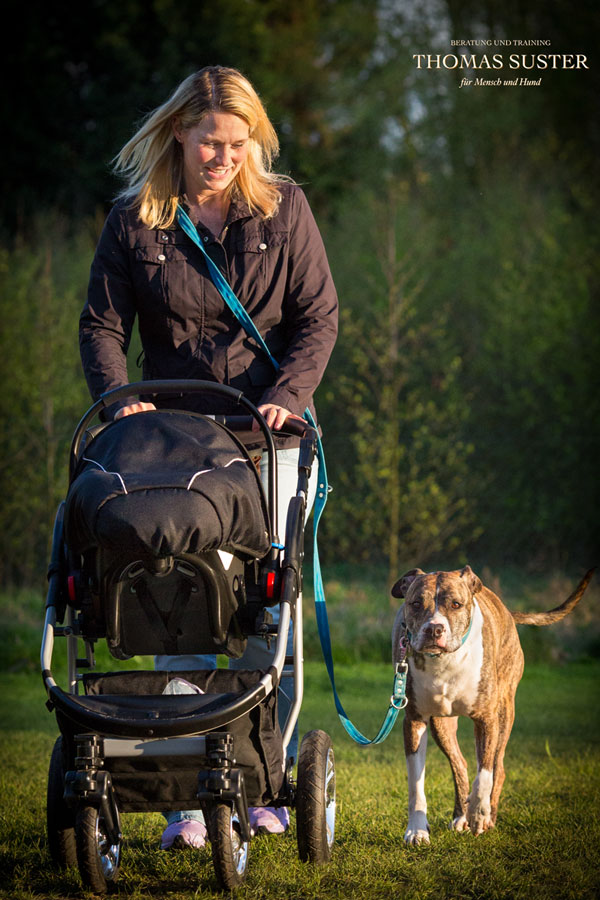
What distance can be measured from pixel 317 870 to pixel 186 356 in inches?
66.4

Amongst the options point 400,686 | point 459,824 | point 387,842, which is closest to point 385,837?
point 387,842

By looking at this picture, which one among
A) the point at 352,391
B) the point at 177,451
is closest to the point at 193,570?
the point at 177,451

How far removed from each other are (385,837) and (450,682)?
1.92ft

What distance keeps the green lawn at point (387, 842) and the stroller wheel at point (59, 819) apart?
53 millimetres

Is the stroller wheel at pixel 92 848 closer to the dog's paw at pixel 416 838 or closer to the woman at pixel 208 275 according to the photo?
the woman at pixel 208 275

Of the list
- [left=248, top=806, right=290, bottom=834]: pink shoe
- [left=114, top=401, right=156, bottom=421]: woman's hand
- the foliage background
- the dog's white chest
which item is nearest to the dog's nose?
the dog's white chest

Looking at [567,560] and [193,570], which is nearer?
[193,570]

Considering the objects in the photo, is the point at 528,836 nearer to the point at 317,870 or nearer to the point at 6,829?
the point at 317,870

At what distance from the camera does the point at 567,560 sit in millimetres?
13836

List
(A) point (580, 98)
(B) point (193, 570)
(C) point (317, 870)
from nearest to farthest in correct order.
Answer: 1. (B) point (193, 570)
2. (C) point (317, 870)
3. (A) point (580, 98)

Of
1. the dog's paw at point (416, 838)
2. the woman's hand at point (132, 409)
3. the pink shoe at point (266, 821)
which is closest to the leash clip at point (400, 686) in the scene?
the dog's paw at point (416, 838)

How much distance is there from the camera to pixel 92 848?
8.91 feet

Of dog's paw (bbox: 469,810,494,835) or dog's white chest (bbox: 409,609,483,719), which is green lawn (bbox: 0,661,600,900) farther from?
dog's white chest (bbox: 409,609,483,719)

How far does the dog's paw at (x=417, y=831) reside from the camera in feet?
11.8
